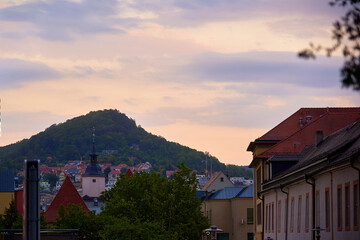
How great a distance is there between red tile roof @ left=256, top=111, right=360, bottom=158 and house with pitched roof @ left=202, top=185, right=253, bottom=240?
155 feet

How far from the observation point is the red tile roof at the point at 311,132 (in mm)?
64625

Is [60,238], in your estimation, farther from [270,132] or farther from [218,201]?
[218,201]

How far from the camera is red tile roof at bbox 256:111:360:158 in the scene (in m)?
64.6

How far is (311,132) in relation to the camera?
65562 millimetres

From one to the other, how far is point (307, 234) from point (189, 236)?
1684 inches

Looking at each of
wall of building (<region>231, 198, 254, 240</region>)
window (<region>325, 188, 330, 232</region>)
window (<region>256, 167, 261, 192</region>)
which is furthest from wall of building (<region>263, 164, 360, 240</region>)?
wall of building (<region>231, 198, 254, 240</region>)

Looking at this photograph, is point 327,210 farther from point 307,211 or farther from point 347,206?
point 307,211

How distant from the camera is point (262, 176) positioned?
65.7 m

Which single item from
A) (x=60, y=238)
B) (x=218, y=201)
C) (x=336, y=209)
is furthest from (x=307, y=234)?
(x=218, y=201)

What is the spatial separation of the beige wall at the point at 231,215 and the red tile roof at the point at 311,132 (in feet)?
158

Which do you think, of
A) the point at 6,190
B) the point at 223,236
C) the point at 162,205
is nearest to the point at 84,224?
the point at 162,205

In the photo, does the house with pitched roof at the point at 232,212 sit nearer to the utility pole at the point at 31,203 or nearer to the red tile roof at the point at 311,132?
the red tile roof at the point at 311,132

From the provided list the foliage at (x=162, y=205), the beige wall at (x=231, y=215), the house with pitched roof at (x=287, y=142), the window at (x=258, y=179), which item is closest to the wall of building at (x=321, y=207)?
the house with pitched roof at (x=287, y=142)

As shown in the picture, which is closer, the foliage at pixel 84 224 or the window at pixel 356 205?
the window at pixel 356 205
